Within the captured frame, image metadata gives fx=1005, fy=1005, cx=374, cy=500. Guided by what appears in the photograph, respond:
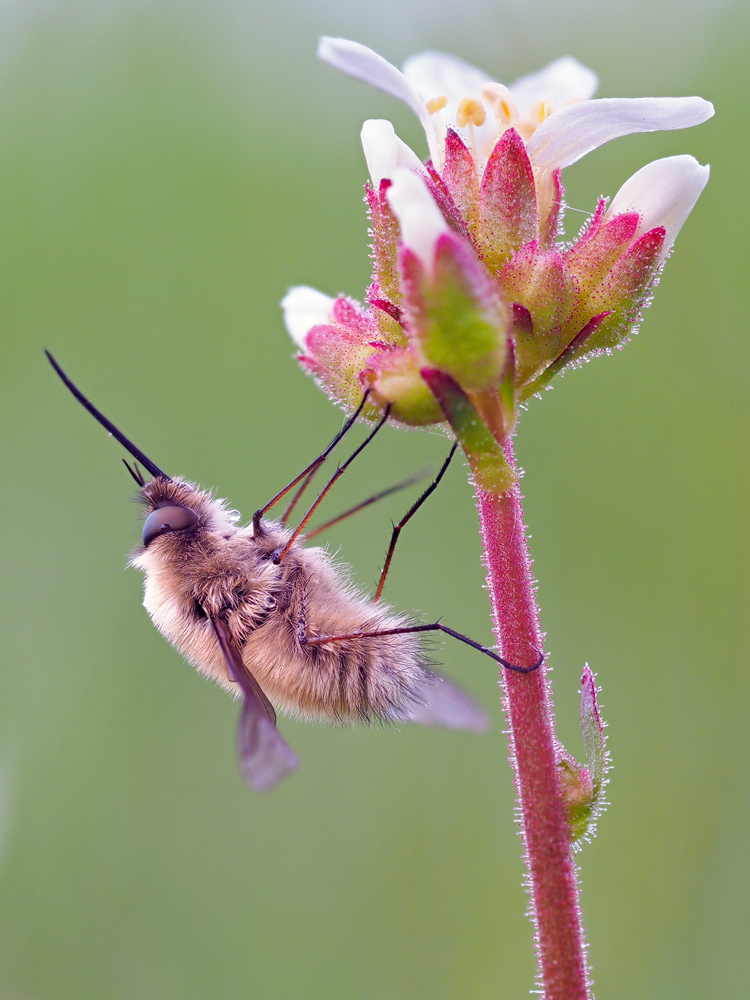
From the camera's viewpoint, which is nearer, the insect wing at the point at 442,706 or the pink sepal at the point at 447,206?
the pink sepal at the point at 447,206

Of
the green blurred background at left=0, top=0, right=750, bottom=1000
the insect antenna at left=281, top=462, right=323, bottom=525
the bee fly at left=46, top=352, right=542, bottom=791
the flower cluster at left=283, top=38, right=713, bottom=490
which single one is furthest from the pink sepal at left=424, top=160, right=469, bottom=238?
the green blurred background at left=0, top=0, right=750, bottom=1000

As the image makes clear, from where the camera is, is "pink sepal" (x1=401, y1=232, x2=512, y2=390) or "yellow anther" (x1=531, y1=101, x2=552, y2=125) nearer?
"pink sepal" (x1=401, y1=232, x2=512, y2=390)

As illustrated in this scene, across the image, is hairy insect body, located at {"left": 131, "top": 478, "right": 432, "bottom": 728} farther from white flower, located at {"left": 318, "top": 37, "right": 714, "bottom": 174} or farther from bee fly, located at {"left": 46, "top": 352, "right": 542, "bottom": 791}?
white flower, located at {"left": 318, "top": 37, "right": 714, "bottom": 174}

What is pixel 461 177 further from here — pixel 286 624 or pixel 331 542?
pixel 331 542

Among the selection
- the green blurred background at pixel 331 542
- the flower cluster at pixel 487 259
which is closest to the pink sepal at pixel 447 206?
the flower cluster at pixel 487 259

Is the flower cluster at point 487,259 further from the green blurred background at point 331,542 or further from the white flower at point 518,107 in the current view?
the green blurred background at point 331,542

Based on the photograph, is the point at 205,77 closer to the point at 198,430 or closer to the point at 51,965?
the point at 198,430
